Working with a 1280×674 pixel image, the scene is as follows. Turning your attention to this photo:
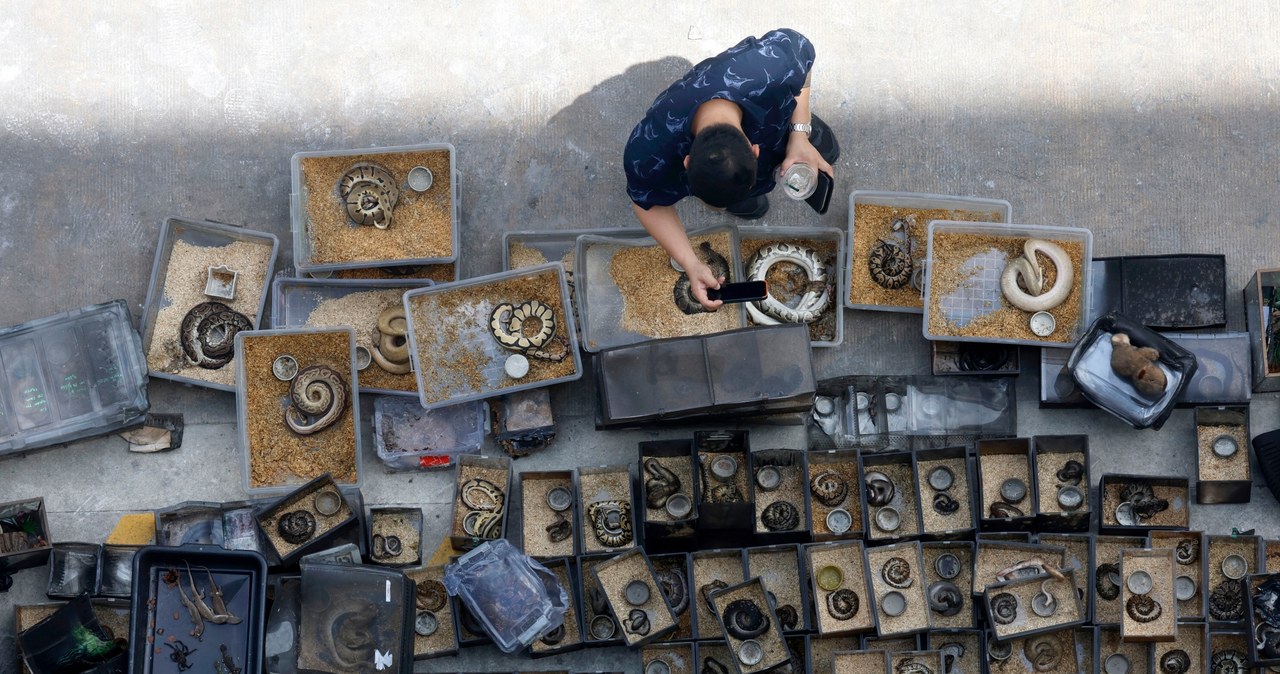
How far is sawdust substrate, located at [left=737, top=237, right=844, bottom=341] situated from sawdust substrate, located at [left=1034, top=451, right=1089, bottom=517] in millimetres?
1062

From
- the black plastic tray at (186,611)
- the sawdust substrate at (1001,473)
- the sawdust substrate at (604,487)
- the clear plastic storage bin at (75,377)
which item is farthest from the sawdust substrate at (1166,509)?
the clear plastic storage bin at (75,377)

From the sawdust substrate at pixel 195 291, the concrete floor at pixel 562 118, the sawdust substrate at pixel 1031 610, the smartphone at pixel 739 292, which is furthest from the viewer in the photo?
the concrete floor at pixel 562 118

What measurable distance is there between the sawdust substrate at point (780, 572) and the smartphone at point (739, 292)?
1.12m

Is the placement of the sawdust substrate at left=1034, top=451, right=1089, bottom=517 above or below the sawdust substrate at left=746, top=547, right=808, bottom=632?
above

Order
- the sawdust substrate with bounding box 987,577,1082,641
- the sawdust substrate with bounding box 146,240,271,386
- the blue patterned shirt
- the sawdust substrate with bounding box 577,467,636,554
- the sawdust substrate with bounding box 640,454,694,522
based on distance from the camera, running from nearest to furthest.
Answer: the blue patterned shirt, the sawdust substrate with bounding box 987,577,1082,641, the sawdust substrate with bounding box 640,454,694,522, the sawdust substrate with bounding box 577,467,636,554, the sawdust substrate with bounding box 146,240,271,386

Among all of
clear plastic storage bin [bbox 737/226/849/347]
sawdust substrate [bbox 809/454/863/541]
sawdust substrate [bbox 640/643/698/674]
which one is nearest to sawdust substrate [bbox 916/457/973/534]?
sawdust substrate [bbox 809/454/863/541]

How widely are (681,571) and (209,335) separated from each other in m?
2.43

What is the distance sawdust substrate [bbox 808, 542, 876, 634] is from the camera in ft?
15.4

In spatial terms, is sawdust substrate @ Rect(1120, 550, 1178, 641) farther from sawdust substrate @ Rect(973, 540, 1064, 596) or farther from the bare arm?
the bare arm

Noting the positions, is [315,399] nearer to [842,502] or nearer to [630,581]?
[630,581]

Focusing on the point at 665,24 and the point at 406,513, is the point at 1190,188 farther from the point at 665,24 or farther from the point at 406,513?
the point at 406,513

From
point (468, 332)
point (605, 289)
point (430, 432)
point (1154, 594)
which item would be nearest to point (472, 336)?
point (468, 332)

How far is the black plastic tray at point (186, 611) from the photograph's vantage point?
163 inches

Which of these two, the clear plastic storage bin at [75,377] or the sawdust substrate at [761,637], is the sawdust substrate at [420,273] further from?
the sawdust substrate at [761,637]
